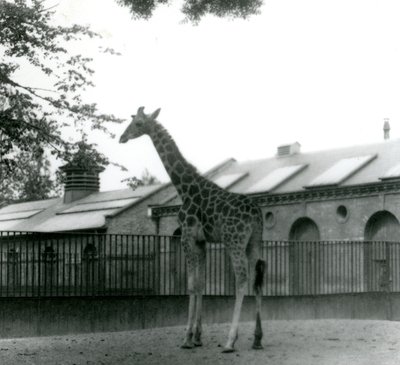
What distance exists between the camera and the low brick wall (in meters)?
15.5

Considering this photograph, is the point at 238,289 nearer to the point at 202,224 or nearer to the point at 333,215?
the point at 202,224

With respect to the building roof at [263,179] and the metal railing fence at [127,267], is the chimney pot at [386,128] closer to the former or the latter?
the building roof at [263,179]

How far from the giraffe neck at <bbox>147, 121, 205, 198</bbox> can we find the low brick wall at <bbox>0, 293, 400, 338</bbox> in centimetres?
408

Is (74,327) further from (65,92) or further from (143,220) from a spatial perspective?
(143,220)

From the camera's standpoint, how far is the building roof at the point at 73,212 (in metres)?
Answer: 43.7

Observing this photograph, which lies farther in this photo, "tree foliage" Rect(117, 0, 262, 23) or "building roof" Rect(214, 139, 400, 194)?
"building roof" Rect(214, 139, 400, 194)

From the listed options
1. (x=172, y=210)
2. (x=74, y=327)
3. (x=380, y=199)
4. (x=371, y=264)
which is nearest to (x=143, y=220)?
(x=172, y=210)

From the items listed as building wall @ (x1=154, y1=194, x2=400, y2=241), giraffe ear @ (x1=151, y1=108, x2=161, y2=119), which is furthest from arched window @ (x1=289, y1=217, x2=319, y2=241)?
giraffe ear @ (x1=151, y1=108, x2=161, y2=119)

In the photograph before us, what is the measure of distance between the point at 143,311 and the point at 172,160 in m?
4.63

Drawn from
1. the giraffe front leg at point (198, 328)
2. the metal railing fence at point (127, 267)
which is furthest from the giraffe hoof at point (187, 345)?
the metal railing fence at point (127, 267)

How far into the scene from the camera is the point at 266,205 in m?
37.6

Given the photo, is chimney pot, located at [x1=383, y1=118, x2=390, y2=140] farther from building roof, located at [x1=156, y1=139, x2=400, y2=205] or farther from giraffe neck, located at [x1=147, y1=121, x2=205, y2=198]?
giraffe neck, located at [x1=147, y1=121, x2=205, y2=198]

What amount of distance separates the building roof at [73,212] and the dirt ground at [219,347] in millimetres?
27347

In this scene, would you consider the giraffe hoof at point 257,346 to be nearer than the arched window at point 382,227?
Yes
